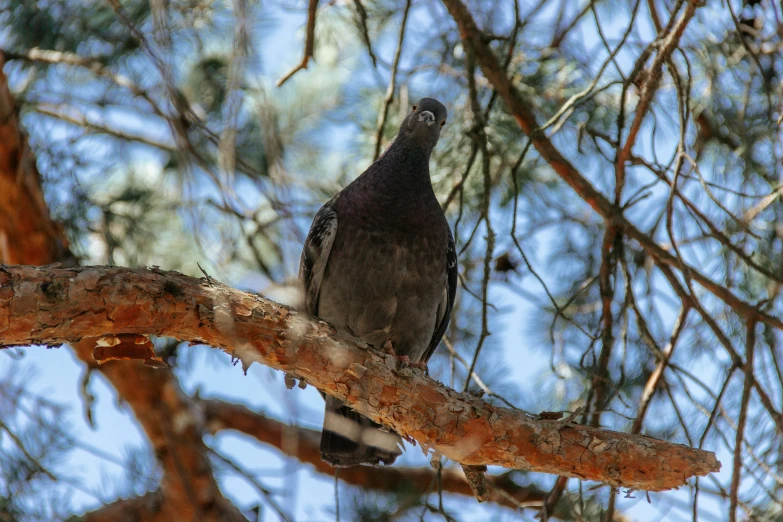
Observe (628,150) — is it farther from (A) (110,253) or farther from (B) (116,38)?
(B) (116,38)

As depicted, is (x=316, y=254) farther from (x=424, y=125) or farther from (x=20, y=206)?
(x=20, y=206)

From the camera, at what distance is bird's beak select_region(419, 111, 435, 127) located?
4.00 m

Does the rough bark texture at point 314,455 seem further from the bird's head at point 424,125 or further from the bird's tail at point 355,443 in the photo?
the bird's head at point 424,125

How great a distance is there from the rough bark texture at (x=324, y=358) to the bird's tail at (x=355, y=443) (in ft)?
3.18

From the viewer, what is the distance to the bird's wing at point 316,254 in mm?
3842

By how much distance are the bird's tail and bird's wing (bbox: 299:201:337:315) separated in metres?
0.59

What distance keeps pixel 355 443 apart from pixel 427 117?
5.58 feet

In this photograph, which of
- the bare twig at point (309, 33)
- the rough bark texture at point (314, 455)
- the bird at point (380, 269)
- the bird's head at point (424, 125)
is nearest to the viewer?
the bare twig at point (309, 33)

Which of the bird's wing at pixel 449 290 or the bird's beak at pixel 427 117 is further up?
the bird's beak at pixel 427 117

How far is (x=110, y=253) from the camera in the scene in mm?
3869

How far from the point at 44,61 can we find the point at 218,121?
1.06m

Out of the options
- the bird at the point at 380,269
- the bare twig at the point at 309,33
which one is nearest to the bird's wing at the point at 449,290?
the bird at the point at 380,269

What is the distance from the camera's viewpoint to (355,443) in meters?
3.97

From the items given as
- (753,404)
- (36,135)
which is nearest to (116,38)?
(36,135)
